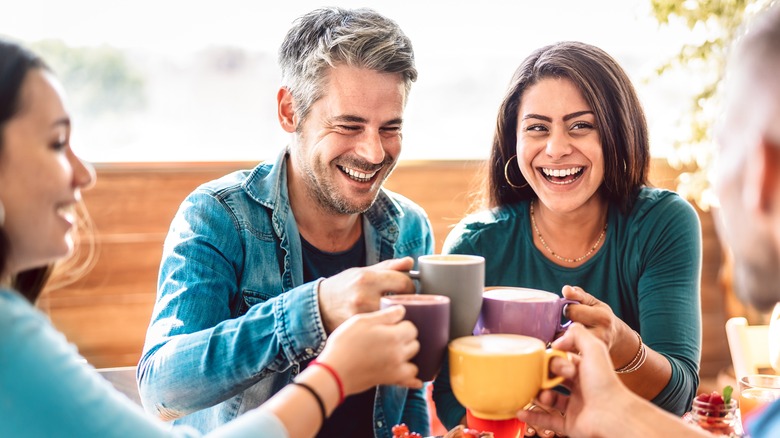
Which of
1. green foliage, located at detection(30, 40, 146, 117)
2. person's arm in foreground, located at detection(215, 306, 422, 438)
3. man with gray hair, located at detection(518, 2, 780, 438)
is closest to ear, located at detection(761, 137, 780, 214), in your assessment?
man with gray hair, located at detection(518, 2, 780, 438)

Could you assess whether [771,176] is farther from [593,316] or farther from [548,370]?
[593,316]

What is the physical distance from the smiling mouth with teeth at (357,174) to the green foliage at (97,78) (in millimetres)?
2421

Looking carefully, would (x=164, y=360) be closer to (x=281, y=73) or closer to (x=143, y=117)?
(x=281, y=73)

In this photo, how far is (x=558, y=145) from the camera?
163 cm

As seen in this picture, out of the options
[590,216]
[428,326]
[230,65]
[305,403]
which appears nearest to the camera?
[305,403]

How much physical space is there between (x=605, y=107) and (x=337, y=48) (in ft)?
1.98

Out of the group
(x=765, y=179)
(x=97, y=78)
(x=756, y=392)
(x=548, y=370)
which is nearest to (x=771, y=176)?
(x=765, y=179)

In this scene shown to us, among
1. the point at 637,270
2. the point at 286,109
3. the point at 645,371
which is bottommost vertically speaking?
the point at 645,371

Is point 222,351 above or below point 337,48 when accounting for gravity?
below

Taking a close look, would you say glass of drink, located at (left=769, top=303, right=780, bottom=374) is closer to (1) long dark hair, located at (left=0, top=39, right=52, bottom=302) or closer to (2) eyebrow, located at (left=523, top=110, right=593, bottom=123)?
(2) eyebrow, located at (left=523, top=110, right=593, bottom=123)

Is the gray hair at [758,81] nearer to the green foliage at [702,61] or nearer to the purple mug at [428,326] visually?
the purple mug at [428,326]

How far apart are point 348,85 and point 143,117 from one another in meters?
2.43

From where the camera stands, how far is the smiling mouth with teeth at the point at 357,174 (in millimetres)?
1542

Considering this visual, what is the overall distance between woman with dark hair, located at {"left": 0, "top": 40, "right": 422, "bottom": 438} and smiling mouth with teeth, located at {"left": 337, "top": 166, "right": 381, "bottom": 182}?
2.28 feet
